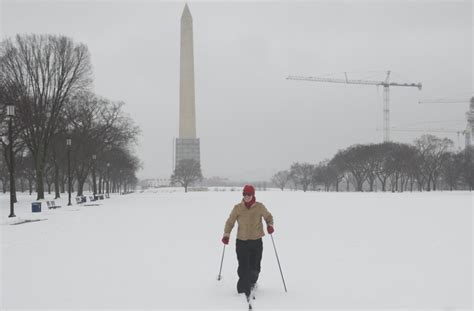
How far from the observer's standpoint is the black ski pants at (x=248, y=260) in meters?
6.84

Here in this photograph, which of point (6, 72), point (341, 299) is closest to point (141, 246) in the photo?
point (341, 299)

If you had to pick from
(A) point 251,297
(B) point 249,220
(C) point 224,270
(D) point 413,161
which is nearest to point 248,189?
(B) point 249,220

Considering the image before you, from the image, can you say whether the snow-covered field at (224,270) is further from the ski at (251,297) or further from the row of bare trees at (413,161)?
the row of bare trees at (413,161)

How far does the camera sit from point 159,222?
1836 cm

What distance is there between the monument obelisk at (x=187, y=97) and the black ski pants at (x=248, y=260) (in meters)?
87.0

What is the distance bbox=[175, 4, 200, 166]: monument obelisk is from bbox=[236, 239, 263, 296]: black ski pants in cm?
8704

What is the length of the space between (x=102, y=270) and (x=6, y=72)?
25.8m

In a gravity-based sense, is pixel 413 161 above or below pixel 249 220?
above

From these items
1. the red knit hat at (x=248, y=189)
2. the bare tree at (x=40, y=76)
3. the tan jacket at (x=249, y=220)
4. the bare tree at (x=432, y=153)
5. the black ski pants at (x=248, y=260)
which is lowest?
the black ski pants at (x=248, y=260)

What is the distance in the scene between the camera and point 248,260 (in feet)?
22.7

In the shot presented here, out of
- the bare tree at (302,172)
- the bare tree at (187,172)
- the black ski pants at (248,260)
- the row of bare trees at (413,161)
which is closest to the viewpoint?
the black ski pants at (248,260)

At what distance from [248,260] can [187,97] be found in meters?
87.5

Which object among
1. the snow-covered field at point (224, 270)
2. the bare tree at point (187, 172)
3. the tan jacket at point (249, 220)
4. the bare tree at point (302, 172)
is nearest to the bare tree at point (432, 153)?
the bare tree at point (302, 172)

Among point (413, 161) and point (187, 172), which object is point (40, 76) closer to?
point (413, 161)
